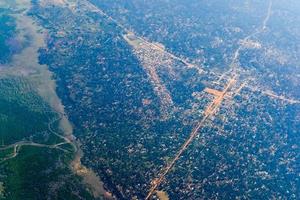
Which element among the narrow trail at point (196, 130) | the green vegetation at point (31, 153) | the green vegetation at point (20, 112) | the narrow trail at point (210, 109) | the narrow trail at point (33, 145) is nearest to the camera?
the green vegetation at point (31, 153)

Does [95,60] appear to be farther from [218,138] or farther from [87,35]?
[218,138]

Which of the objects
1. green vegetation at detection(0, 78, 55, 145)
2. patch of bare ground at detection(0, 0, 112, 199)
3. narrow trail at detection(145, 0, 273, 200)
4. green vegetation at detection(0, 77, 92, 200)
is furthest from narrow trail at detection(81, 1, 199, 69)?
green vegetation at detection(0, 78, 55, 145)

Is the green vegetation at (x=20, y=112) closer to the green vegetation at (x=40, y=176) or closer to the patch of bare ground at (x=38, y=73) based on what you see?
the patch of bare ground at (x=38, y=73)

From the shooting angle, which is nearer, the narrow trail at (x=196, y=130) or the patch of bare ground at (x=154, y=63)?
the narrow trail at (x=196, y=130)

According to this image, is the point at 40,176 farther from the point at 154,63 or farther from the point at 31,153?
the point at 154,63

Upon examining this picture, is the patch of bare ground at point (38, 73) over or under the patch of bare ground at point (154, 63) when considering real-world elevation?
under

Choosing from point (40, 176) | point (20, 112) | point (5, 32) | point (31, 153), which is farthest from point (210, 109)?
point (5, 32)

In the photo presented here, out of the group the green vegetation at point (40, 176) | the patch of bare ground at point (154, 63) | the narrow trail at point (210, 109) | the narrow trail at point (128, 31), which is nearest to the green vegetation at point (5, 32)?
the narrow trail at point (128, 31)

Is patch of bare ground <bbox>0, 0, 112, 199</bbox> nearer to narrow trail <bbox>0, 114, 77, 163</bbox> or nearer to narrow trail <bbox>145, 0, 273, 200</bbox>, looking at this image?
narrow trail <bbox>0, 114, 77, 163</bbox>

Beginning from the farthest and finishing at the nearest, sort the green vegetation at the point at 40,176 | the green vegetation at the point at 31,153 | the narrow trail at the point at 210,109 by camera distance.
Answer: the narrow trail at the point at 210,109 → the green vegetation at the point at 31,153 → the green vegetation at the point at 40,176

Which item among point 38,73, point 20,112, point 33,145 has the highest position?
point 38,73

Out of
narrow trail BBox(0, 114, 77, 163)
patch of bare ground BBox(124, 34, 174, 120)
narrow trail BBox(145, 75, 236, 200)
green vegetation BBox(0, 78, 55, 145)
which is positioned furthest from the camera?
patch of bare ground BBox(124, 34, 174, 120)
